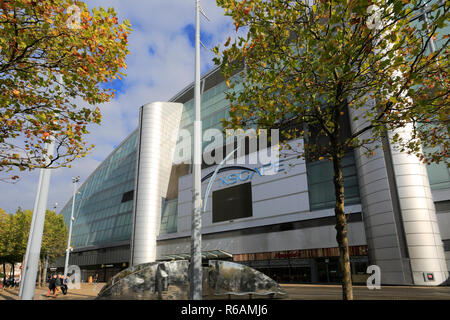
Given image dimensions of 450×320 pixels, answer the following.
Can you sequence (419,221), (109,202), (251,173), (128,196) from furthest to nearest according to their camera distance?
1. (109,202)
2. (128,196)
3. (251,173)
4. (419,221)

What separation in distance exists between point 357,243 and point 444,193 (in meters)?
7.73

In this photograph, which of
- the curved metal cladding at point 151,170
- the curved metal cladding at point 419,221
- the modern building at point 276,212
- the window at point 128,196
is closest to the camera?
the curved metal cladding at point 419,221

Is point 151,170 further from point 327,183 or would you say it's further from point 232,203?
point 327,183

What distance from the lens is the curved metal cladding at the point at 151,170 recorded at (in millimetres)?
46750

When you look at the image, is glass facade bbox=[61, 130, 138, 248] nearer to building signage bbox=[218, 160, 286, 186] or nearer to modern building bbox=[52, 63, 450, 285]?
modern building bbox=[52, 63, 450, 285]

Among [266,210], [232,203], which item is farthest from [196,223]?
[232,203]

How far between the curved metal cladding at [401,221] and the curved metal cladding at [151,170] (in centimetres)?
3251

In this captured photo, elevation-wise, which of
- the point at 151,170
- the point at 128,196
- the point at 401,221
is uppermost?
the point at 151,170

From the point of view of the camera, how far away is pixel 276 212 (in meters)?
32.1

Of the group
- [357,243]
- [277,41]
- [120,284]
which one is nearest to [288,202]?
[357,243]

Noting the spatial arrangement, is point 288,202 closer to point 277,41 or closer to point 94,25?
point 277,41

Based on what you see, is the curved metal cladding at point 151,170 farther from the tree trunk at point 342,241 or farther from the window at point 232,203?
the tree trunk at point 342,241

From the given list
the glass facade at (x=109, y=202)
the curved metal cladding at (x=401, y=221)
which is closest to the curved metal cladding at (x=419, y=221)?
the curved metal cladding at (x=401, y=221)

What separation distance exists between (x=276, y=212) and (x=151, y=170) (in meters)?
25.3
